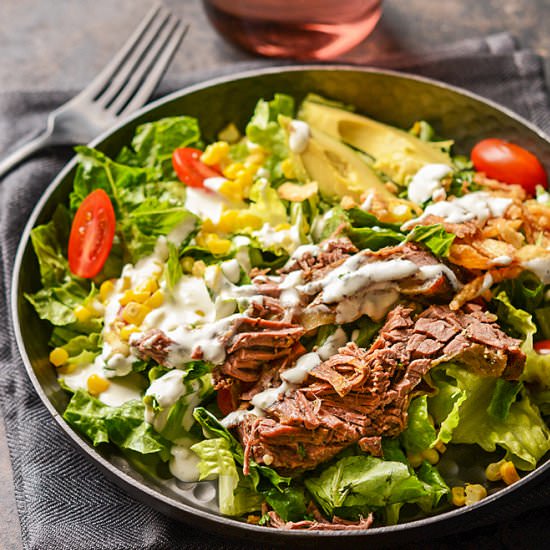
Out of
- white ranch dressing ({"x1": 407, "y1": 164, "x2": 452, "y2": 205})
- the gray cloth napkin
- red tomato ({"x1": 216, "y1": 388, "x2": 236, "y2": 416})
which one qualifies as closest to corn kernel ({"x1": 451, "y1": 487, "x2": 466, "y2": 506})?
the gray cloth napkin

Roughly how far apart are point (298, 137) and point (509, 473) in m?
2.03

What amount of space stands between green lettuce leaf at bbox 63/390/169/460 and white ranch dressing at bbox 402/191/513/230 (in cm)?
154

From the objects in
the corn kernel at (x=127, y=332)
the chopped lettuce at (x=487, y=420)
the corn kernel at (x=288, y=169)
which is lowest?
the chopped lettuce at (x=487, y=420)

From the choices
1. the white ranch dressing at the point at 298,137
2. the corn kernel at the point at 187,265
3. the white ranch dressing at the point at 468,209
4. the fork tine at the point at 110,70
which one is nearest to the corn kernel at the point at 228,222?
the corn kernel at the point at 187,265

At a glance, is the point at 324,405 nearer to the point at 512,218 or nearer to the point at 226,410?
the point at 226,410

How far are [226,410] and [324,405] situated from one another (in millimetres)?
499

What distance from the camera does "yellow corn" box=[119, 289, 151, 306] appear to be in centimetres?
396

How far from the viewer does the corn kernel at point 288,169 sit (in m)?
4.41

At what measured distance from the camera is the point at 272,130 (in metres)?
4.57

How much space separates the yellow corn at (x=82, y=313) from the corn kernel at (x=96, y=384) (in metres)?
0.35

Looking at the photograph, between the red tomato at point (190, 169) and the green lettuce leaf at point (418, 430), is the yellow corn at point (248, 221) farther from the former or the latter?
the green lettuce leaf at point (418, 430)

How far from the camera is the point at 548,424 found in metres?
3.67

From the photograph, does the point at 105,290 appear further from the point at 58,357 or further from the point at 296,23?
the point at 296,23

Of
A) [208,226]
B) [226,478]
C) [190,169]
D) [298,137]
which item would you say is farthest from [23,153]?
[226,478]
